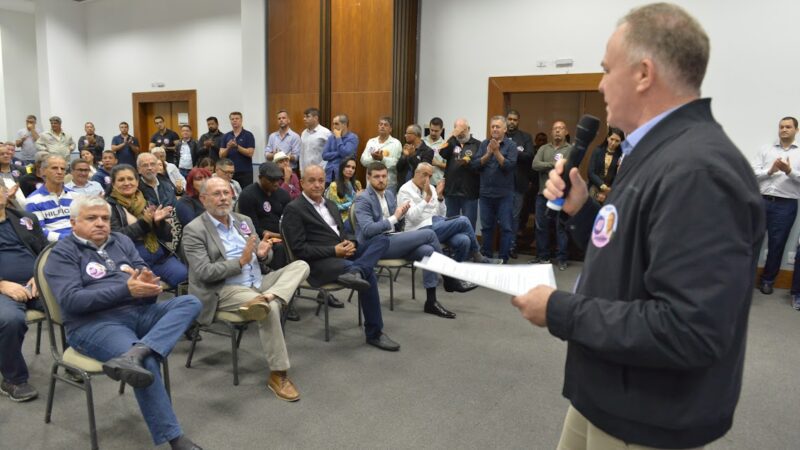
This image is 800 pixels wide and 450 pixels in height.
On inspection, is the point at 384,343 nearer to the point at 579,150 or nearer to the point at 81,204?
the point at 81,204

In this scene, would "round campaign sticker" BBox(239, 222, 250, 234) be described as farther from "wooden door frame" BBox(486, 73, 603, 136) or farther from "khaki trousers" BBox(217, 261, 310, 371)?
"wooden door frame" BBox(486, 73, 603, 136)

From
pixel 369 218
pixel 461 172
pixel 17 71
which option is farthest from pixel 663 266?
pixel 17 71

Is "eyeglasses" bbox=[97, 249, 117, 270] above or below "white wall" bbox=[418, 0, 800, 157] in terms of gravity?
below

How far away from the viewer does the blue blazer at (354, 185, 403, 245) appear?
3908 mm

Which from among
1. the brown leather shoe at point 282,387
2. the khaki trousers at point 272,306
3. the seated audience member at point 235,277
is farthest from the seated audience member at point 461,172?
the brown leather shoe at point 282,387

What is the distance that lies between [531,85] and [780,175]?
2.63 m

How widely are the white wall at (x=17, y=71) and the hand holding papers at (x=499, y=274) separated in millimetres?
13461

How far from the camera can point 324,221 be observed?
364 cm

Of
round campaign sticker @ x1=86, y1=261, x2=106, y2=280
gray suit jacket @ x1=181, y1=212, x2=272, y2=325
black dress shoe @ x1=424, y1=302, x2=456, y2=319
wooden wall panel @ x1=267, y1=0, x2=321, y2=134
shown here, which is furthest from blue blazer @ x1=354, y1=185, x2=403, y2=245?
wooden wall panel @ x1=267, y1=0, x2=321, y2=134

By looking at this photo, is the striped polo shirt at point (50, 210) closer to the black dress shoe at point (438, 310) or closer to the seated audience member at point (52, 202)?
the seated audience member at point (52, 202)

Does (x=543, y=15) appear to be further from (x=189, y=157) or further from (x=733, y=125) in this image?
(x=189, y=157)

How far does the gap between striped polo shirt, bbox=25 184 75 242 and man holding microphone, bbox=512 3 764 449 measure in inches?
144

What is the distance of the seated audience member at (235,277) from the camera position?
2.82 metres

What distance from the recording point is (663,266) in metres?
0.84
